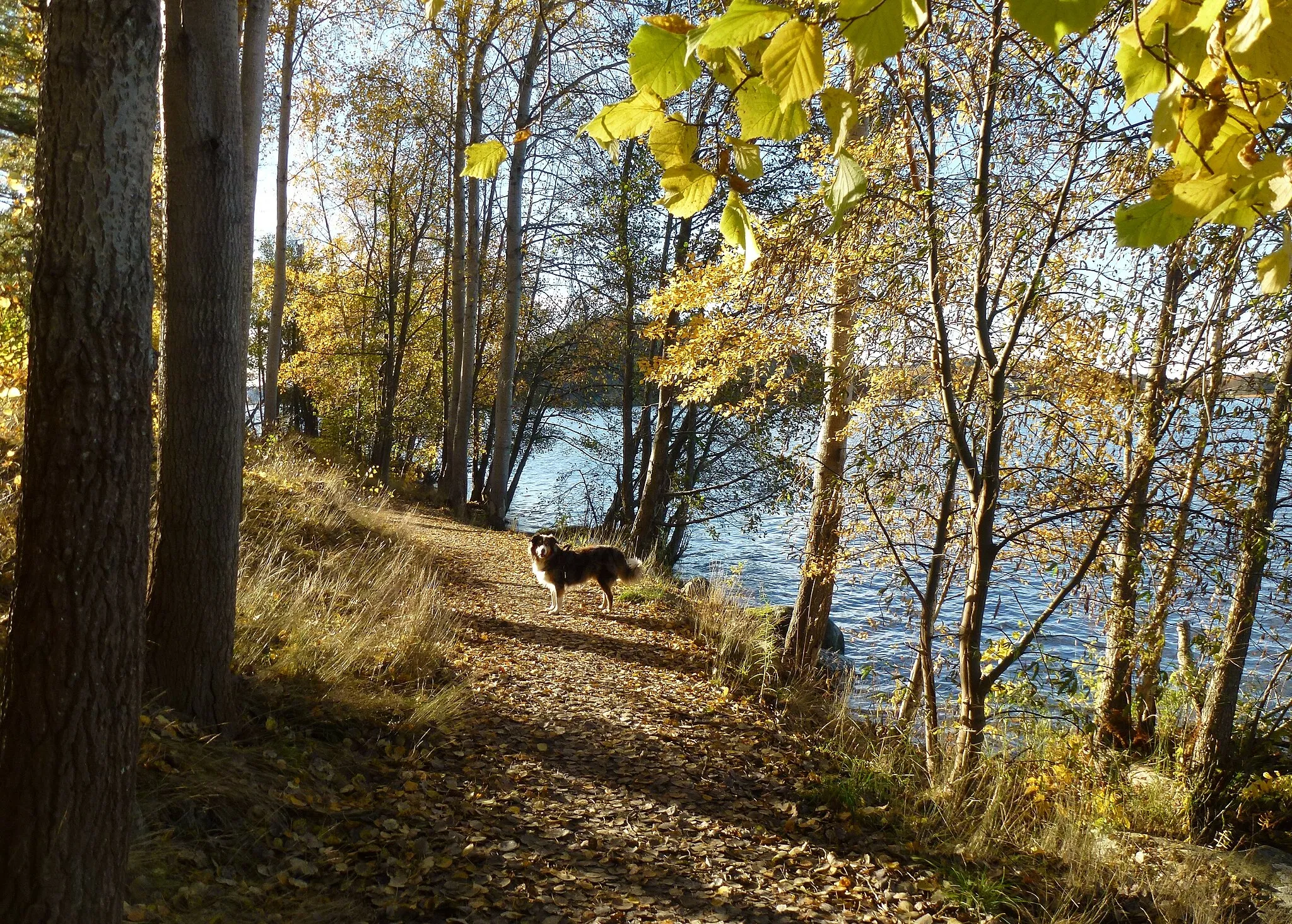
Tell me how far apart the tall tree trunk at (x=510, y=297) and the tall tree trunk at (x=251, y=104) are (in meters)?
7.23

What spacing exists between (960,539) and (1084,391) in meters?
1.39

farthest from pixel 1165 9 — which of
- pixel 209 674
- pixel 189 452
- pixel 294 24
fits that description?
pixel 294 24

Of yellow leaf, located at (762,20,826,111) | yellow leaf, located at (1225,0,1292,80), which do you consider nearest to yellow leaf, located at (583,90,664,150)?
yellow leaf, located at (762,20,826,111)

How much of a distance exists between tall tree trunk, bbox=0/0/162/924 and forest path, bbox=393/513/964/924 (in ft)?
5.85

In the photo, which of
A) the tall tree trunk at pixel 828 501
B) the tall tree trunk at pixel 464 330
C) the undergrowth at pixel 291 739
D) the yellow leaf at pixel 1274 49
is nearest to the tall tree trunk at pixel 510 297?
the tall tree trunk at pixel 464 330

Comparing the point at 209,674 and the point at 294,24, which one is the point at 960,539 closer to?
the point at 209,674

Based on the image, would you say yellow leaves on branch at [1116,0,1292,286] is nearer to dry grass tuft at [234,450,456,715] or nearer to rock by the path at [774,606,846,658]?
dry grass tuft at [234,450,456,715]

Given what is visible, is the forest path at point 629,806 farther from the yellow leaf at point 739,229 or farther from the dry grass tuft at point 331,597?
the yellow leaf at point 739,229

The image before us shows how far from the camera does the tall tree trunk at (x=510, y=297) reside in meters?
15.6

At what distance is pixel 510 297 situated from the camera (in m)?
16.1

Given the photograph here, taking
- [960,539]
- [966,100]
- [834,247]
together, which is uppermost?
[966,100]

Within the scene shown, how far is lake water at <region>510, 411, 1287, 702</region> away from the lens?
623cm

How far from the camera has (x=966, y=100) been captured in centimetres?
530

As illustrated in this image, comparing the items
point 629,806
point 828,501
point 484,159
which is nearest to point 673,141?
point 484,159
